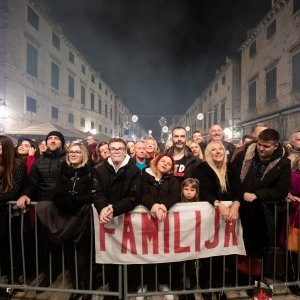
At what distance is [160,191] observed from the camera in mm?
3385

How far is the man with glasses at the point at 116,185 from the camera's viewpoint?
309 centimetres

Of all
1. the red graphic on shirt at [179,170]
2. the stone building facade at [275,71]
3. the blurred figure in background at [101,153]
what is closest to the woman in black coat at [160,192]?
the red graphic on shirt at [179,170]

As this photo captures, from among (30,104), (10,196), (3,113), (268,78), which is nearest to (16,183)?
(10,196)

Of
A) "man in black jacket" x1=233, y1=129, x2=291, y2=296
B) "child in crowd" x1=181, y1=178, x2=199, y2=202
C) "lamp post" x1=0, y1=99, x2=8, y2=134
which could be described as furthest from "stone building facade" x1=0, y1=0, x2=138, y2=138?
"man in black jacket" x1=233, y1=129, x2=291, y2=296

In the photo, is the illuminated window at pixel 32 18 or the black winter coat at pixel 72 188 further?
the illuminated window at pixel 32 18

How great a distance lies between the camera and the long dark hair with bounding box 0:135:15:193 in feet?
11.1

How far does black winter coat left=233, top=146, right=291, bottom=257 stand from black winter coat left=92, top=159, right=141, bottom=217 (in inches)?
56.7

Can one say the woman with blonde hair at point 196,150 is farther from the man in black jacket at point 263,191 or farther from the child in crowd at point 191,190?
the man in black jacket at point 263,191

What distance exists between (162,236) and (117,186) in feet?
2.92

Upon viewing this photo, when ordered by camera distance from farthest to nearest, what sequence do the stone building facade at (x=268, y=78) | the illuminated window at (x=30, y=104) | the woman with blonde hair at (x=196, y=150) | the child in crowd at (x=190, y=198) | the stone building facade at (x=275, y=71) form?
the illuminated window at (x=30, y=104) < the stone building facade at (x=268, y=78) < the stone building facade at (x=275, y=71) < the woman with blonde hair at (x=196, y=150) < the child in crowd at (x=190, y=198)

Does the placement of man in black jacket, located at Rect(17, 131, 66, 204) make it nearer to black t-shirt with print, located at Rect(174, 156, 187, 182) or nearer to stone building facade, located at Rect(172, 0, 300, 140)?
black t-shirt with print, located at Rect(174, 156, 187, 182)

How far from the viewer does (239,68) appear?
28.5 m

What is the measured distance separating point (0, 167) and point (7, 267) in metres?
1.51

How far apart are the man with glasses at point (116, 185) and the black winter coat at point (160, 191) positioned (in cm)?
15
